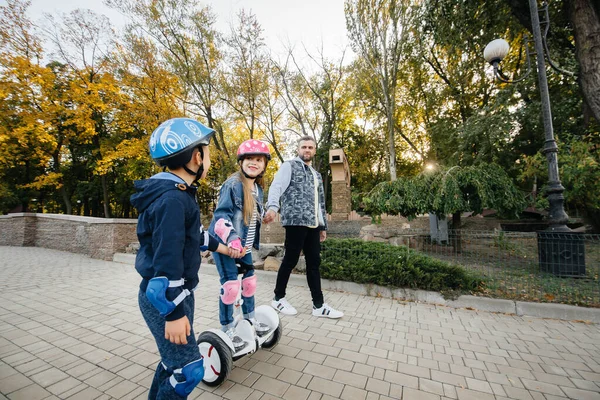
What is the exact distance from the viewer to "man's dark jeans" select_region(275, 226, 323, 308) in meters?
3.40

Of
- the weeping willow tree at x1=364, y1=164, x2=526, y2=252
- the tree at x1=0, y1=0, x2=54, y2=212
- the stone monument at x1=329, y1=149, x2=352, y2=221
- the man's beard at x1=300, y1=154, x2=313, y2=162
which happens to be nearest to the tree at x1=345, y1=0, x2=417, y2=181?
the stone monument at x1=329, y1=149, x2=352, y2=221

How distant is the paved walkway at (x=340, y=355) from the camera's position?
2.08 metres

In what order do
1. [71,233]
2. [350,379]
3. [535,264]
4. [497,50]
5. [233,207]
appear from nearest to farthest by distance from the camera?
[350,379], [233,207], [535,264], [497,50], [71,233]

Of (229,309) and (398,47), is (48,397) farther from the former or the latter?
(398,47)

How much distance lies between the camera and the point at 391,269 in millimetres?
4539

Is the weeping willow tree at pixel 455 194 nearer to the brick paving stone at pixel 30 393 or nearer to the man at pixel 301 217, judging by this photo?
the man at pixel 301 217

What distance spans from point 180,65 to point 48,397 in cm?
1545

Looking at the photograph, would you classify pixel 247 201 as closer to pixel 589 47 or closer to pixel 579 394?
pixel 579 394

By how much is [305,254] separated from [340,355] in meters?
1.30

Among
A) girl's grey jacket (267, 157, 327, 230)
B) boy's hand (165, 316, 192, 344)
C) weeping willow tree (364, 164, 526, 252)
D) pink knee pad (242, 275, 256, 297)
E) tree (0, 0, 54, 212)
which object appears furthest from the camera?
tree (0, 0, 54, 212)

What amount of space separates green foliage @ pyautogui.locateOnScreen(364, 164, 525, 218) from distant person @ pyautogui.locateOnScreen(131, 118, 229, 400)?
5966 mm

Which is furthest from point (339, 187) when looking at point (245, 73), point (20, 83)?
point (20, 83)

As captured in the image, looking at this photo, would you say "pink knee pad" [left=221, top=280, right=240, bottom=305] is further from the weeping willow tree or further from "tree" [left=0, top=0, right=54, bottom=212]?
"tree" [left=0, top=0, right=54, bottom=212]

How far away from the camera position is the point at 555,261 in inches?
186
